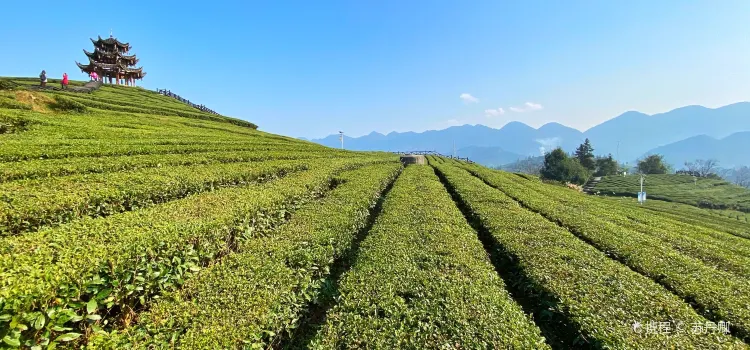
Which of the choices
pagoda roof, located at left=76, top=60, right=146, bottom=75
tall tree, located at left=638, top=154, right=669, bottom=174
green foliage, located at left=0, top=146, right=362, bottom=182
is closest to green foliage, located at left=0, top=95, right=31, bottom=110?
green foliage, located at left=0, top=146, right=362, bottom=182

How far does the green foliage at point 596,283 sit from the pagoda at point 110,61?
73.7 metres

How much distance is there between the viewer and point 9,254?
16.2 feet

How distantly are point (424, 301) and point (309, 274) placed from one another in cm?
251

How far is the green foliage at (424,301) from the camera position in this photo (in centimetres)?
495

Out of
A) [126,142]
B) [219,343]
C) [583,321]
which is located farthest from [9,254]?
[126,142]

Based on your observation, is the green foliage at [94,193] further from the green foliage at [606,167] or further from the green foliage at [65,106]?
the green foliage at [606,167]

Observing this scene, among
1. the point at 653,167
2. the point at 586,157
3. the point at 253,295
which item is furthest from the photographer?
the point at 653,167

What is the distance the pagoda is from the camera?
58.2m

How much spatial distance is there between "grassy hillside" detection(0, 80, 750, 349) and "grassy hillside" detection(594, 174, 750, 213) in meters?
83.0

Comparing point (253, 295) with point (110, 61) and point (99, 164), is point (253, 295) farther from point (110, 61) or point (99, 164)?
Result: point (110, 61)

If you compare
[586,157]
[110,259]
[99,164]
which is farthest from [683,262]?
[586,157]

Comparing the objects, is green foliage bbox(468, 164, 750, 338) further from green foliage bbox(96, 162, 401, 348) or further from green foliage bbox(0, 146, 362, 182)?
green foliage bbox(0, 146, 362, 182)

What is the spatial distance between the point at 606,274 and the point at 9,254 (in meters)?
11.0

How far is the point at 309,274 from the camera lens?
6.89 metres
